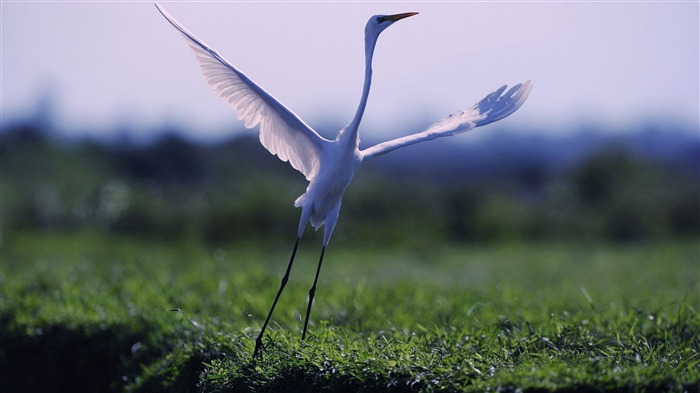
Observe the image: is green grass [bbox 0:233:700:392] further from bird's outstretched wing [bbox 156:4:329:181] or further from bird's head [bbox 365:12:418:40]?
bird's head [bbox 365:12:418:40]

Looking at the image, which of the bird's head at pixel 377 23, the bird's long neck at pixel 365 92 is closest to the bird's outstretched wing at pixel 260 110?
the bird's long neck at pixel 365 92

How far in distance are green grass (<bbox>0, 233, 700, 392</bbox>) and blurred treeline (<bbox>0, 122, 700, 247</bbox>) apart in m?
3.74

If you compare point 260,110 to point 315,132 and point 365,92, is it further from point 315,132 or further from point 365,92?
point 365,92

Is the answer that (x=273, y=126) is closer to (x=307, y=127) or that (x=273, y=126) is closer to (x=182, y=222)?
(x=307, y=127)

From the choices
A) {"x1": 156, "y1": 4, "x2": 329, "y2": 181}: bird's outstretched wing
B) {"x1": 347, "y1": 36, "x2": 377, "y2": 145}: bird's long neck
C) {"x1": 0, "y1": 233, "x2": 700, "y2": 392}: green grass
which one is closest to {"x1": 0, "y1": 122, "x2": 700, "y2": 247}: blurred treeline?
{"x1": 0, "y1": 233, "x2": 700, "y2": 392}: green grass

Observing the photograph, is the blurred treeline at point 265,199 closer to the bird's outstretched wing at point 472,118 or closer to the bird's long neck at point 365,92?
the bird's outstretched wing at point 472,118

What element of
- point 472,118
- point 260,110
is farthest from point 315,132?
point 472,118

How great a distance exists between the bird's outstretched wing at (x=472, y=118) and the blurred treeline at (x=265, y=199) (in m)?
8.59

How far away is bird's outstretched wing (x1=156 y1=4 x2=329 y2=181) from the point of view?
362 cm

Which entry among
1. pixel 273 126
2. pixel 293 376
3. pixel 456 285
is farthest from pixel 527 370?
pixel 456 285

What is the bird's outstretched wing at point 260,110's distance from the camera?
11.9ft

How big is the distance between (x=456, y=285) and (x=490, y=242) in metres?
7.07

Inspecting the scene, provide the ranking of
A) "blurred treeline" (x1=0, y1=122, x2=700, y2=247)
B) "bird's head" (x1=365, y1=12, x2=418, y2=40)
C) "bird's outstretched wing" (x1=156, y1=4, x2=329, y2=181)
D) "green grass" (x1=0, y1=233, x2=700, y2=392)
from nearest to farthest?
"green grass" (x1=0, y1=233, x2=700, y2=392) → "bird's outstretched wing" (x1=156, y1=4, x2=329, y2=181) → "bird's head" (x1=365, y1=12, x2=418, y2=40) → "blurred treeline" (x1=0, y1=122, x2=700, y2=247)

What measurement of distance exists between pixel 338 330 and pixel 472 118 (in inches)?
56.0
